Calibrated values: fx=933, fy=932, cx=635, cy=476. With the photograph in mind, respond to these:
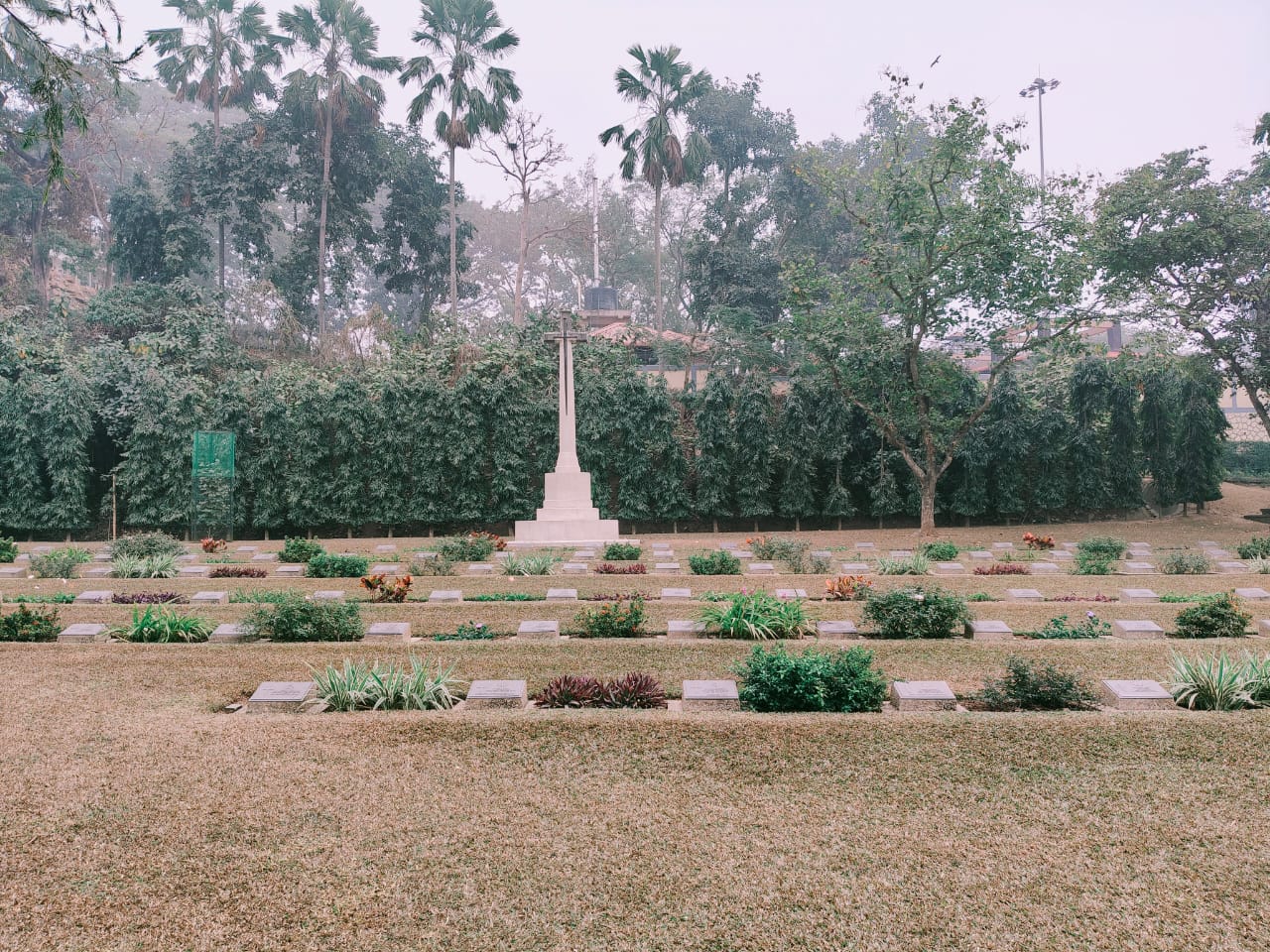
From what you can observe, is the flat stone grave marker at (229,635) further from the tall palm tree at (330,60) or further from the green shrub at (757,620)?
the tall palm tree at (330,60)

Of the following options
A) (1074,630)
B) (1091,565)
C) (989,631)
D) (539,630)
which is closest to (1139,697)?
(989,631)

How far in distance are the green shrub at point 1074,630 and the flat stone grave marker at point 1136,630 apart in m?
0.10

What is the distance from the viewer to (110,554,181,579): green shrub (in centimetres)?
1082

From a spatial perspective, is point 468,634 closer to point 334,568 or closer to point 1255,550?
point 334,568

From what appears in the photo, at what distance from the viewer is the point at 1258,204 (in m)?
16.7

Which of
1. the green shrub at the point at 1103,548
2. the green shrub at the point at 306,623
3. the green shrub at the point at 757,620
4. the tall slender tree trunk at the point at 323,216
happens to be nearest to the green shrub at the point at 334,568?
the green shrub at the point at 306,623

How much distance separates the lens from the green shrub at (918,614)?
669cm

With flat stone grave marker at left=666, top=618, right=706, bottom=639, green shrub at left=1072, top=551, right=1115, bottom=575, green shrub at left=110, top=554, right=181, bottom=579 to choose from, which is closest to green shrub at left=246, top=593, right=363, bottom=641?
flat stone grave marker at left=666, top=618, right=706, bottom=639

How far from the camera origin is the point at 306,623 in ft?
22.0

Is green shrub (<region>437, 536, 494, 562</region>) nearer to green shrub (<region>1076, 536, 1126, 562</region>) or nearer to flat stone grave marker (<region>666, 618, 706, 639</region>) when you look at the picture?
flat stone grave marker (<region>666, 618, 706, 639</region>)

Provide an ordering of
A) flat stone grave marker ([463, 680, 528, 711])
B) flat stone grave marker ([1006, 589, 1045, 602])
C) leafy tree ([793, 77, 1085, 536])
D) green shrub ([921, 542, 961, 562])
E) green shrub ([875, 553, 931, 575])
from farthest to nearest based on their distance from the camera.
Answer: leafy tree ([793, 77, 1085, 536])
green shrub ([921, 542, 961, 562])
green shrub ([875, 553, 931, 575])
flat stone grave marker ([1006, 589, 1045, 602])
flat stone grave marker ([463, 680, 528, 711])

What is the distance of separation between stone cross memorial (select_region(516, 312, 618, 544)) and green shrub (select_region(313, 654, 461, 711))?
9919mm

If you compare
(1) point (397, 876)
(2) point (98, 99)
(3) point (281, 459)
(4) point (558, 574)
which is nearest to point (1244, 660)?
(1) point (397, 876)

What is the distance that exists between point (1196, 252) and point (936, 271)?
476cm
